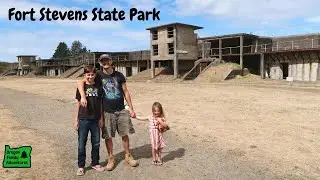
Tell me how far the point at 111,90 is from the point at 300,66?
33193mm

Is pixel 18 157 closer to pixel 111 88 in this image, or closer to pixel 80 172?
pixel 80 172

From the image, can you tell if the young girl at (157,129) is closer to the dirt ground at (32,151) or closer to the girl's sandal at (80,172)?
the girl's sandal at (80,172)

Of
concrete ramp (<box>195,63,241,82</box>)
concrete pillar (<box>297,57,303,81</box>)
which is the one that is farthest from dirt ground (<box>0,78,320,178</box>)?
concrete pillar (<box>297,57,303,81</box>)

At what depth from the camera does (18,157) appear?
6500 millimetres

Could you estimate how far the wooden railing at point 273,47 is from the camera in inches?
1462

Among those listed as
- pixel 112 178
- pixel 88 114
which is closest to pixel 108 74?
pixel 88 114

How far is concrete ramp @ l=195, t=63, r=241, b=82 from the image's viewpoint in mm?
35406

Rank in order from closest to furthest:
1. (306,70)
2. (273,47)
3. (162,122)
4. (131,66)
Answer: (162,122) → (306,70) → (273,47) → (131,66)

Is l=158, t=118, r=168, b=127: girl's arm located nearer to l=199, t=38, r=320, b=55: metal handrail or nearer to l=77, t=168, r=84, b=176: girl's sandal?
l=77, t=168, r=84, b=176: girl's sandal

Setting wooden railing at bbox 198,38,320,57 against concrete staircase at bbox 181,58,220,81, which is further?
concrete staircase at bbox 181,58,220,81

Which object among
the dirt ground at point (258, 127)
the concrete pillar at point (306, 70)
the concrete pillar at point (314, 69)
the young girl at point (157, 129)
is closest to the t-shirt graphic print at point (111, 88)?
the young girl at point (157, 129)

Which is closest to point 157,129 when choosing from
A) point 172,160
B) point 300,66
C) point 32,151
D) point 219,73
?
point 172,160

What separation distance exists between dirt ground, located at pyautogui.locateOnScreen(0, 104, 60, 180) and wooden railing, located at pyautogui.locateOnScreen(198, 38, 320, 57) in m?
30.7

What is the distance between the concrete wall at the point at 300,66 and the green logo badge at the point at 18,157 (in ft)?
108
